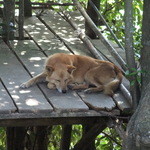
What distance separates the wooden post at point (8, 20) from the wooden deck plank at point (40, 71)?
0.18m

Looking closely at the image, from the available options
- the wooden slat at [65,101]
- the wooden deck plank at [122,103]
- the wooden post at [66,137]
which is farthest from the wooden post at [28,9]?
the wooden deck plank at [122,103]

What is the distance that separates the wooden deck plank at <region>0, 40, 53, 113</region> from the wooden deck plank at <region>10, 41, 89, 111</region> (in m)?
0.11

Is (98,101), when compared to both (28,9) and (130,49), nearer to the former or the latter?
(130,49)

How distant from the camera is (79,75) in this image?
7.21m

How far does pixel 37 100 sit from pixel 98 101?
79cm

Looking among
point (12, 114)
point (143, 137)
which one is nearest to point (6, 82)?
point (12, 114)

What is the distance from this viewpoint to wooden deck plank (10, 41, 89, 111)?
632cm

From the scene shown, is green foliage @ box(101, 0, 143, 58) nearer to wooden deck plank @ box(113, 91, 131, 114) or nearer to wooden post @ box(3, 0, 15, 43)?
wooden post @ box(3, 0, 15, 43)

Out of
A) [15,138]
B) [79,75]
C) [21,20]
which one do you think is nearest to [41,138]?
[15,138]

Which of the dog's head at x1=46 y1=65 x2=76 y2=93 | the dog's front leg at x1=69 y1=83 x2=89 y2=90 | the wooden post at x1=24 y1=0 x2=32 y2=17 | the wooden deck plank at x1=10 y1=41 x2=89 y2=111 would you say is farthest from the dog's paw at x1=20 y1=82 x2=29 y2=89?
the wooden post at x1=24 y1=0 x2=32 y2=17

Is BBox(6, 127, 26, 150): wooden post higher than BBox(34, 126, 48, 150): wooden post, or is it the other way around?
BBox(6, 127, 26, 150): wooden post

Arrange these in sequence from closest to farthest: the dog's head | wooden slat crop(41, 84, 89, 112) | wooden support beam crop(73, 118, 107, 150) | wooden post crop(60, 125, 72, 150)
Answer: wooden slat crop(41, 84, 89, 112), the dog's head, wooden support beam crop(73, 118, 107, 150), wooden post crop(60, 125, 72, 150)

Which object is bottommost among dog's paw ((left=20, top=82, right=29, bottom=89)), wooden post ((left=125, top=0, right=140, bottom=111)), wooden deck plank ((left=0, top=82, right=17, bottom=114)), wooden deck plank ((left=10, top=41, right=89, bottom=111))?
wooden deck plank ((left=10, top=41, right=89, bottom=111))

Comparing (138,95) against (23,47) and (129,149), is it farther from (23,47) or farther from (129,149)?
(23,47)
